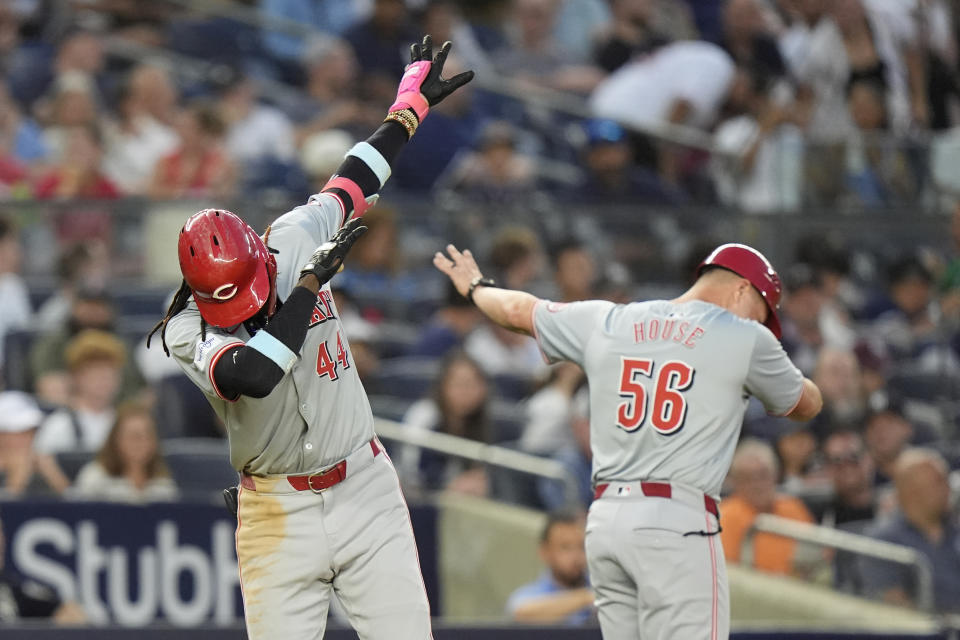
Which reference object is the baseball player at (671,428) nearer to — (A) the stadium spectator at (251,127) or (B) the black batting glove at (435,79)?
(B) the black batting glove at (435,79)

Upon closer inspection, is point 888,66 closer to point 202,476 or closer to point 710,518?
point 202,476

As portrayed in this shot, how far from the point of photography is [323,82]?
40.0 ft

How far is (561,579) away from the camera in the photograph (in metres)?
7.44

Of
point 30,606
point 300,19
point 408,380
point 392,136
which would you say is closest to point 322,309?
point 392,136

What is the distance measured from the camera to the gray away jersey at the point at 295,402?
4797 mm

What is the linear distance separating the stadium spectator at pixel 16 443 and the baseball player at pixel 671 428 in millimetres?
3848

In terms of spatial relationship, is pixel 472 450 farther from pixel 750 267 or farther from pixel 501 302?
pixel 750 267

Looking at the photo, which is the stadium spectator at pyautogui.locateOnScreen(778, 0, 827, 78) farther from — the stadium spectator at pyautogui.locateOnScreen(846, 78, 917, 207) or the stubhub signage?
the stubhub signage

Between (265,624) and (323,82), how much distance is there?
7.91 m

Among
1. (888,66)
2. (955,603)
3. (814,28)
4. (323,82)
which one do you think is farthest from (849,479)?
(323,82)

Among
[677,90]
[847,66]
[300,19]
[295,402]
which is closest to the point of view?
[295,402]

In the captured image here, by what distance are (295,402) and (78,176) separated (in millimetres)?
6145

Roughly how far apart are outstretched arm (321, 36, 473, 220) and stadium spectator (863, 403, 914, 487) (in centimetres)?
454

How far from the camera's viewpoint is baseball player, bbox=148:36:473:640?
185 inches
